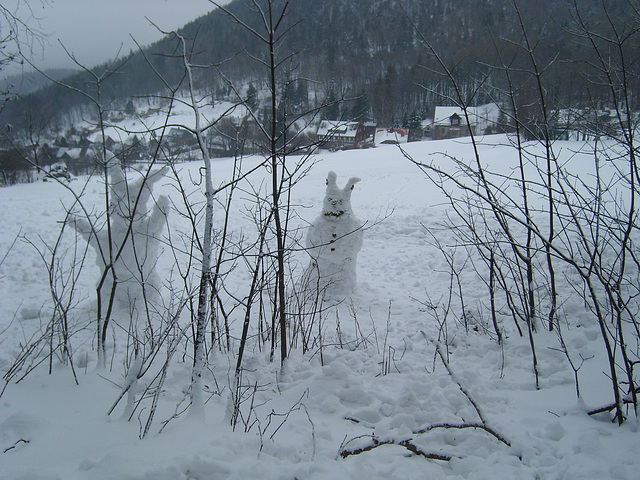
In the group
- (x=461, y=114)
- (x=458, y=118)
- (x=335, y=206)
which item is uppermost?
(x=458, y=118)

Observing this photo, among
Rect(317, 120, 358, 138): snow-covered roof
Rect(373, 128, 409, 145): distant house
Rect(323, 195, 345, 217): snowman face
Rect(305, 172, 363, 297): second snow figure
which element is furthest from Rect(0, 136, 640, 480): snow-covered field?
Rect(323, 195, 345, 217): snowman face

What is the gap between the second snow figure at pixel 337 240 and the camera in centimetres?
548

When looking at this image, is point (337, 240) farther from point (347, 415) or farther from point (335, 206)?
point (347, 415)

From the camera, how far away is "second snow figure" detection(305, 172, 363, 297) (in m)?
5.48

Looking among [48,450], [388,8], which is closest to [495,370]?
[48,450]

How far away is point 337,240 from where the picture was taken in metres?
5.46

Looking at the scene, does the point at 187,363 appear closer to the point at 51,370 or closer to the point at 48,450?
the point at 51,370

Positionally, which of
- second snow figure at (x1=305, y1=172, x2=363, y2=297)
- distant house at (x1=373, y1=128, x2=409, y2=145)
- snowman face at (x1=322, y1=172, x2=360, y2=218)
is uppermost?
distant house at (x1=373, y1=128, x2=409, y2=145)

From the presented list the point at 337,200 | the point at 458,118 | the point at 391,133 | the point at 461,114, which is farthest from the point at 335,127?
the point at 458,118

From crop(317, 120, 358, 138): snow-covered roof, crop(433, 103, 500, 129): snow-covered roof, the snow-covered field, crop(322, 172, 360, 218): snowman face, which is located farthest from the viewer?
crop(322, 172, 360, 218): snowman face

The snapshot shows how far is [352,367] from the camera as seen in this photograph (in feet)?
10.7

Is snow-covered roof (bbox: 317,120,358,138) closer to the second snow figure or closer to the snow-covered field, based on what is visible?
the snow-covered field

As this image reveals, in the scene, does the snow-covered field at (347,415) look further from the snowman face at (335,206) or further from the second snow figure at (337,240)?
the snowman face at (335,206)

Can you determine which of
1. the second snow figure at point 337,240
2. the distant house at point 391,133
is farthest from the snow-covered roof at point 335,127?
the second snow figure at point 337,240
